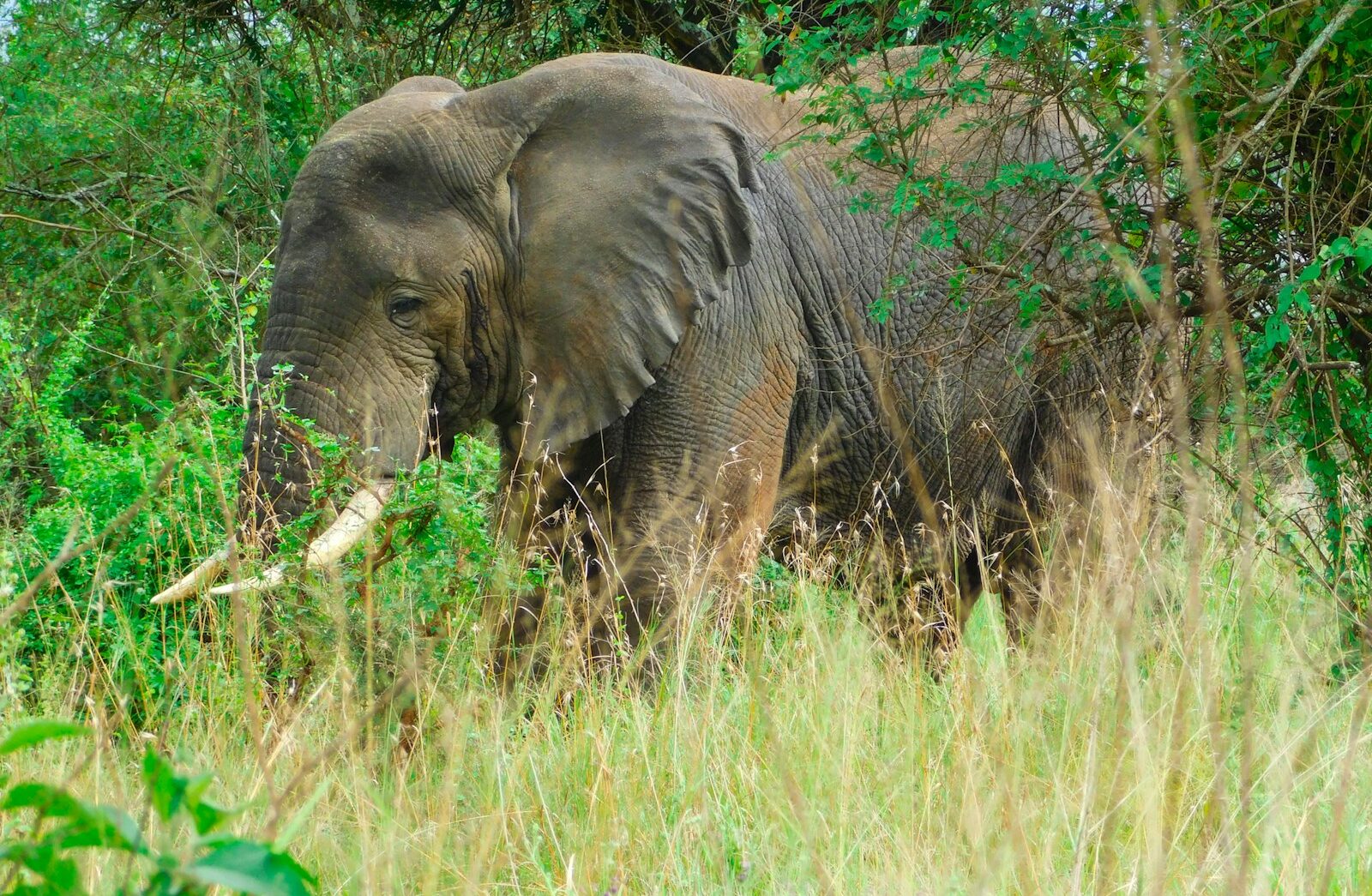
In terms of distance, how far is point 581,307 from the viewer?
16.1ft

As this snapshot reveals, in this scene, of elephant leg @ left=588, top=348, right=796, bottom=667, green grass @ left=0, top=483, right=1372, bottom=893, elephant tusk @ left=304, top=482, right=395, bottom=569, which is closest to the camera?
green grass @ left=0, top=483, right=1372, bottom=893

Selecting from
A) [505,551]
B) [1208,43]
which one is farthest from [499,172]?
[1208,43]

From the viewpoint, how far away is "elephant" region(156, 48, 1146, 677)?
15.0 ft

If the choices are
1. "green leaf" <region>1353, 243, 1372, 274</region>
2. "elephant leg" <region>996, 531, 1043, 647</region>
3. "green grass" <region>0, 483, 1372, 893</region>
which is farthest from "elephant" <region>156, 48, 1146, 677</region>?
"green leaf" <region>1353, 243, 1372, 274</region>

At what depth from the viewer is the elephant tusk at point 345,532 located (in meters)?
3.94

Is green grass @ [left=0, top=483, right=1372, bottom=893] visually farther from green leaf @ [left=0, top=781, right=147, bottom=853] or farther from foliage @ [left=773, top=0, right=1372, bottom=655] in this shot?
green leaf @ [left=0, top=781, right=147, bottom=853]

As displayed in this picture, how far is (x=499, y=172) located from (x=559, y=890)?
2.80 metres

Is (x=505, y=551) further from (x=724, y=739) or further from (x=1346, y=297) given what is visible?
(x=1346, y=297)

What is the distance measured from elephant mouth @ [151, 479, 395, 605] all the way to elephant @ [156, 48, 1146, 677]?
0.02m

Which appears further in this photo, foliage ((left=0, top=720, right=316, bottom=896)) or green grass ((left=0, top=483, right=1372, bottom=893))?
green grass ((left=0, top=483, right=1372, bottom=893))

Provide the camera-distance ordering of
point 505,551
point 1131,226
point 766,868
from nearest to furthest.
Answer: point 766,868
point 1131,226
point 505,551

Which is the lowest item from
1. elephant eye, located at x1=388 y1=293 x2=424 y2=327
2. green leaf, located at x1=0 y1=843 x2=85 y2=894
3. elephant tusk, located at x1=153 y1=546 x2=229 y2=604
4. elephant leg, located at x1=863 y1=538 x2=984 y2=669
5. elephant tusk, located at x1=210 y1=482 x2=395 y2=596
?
elephant leg, located at x1=863 y1=538 x2=984 y2=669

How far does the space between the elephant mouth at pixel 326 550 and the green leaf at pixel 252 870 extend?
262 cm

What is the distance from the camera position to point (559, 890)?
8.95 feet
